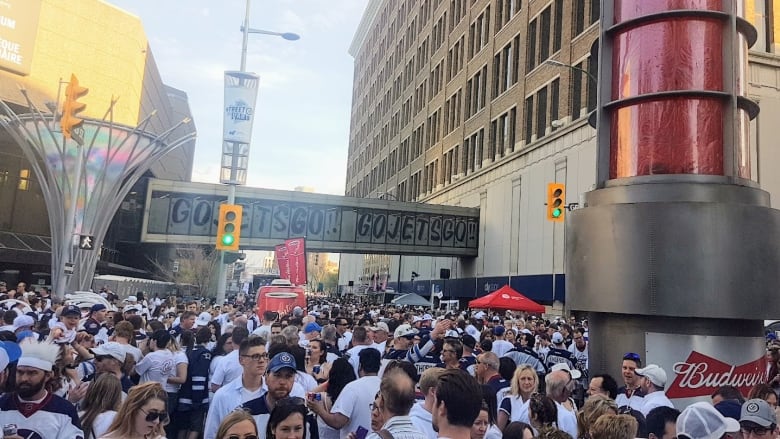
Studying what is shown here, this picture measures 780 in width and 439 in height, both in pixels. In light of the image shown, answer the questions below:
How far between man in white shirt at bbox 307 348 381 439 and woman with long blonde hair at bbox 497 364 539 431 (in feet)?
4.41

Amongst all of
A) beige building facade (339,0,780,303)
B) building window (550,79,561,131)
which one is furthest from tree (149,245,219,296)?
building window (550,79,561,131)

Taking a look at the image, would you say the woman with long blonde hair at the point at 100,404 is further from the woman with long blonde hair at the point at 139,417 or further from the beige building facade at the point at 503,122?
the beige building facade at the point at 503,122

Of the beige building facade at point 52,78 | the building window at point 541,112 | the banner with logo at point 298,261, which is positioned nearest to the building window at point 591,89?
the building window at point 541,112

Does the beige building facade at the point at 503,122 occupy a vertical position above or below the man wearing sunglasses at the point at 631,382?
above

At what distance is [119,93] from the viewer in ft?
153

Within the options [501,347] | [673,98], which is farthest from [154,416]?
[673,98]

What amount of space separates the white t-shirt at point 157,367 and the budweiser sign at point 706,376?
7.22m

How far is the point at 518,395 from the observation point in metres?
5.72

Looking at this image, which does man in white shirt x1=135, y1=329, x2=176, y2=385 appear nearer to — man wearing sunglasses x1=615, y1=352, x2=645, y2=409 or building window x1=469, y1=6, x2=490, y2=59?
man wearing sunglasses x1=615, y1=352, x2=645, y2=409

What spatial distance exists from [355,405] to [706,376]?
6890 mm

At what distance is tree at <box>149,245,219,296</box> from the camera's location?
61.0m

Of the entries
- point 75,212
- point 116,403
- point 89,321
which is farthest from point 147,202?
point 116,403

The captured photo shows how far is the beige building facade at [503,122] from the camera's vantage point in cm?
2600

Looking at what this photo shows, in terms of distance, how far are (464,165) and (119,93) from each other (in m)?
27.4
